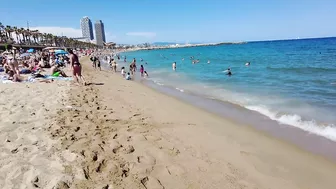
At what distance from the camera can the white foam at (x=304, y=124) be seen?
6321mm

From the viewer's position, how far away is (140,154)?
438 centimetres

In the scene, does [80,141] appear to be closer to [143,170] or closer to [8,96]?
[143,170]

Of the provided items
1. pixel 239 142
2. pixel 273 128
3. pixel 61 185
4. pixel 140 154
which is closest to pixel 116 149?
pixel 140 154

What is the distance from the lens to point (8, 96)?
802 cm

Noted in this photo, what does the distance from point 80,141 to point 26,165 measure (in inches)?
44.4

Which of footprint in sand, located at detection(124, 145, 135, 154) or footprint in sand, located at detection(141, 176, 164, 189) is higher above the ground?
footprint in sand, located at detection(124, 145, 135, 154)

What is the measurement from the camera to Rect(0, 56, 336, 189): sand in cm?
349

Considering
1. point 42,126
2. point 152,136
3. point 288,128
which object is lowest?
point 288,128

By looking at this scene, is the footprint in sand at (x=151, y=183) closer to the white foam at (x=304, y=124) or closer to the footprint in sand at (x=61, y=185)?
the footprint in sand at (x=61, y=185)

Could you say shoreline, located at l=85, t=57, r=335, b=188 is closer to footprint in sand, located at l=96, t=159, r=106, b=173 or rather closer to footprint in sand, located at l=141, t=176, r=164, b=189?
footprint in sand, located at l=141, t=176, r=164, b=189

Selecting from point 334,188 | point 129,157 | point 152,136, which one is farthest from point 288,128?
point 129,157

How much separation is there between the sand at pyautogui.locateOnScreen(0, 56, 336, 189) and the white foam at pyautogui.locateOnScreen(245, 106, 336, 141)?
136cm

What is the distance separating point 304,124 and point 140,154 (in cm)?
509

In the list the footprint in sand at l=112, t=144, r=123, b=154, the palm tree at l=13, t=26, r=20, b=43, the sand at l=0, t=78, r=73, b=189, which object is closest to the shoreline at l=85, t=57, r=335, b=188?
the footprint in sand at l=112, t=144, r=123, b=154
